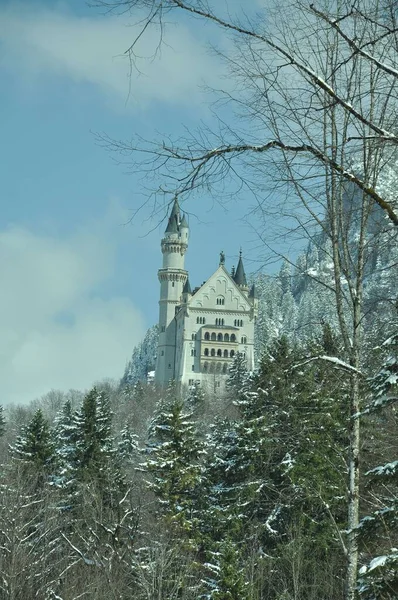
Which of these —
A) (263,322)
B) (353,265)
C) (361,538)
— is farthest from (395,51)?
(263,322)

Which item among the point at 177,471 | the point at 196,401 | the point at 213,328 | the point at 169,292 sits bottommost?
the point at 177,471

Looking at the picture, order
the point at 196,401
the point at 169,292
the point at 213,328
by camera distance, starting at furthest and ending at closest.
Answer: the point at 169,292, the point at 213,328, the point at 196,401

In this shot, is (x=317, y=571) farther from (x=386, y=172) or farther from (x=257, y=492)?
(x=386, y=172)

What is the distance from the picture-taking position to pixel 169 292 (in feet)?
470

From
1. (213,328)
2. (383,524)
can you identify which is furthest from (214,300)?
(383,524)

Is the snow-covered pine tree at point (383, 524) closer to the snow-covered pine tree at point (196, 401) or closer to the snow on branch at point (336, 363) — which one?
the snow on branch at point (336, 363)

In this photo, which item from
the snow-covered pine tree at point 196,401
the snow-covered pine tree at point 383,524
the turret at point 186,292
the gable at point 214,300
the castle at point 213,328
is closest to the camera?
the snow-covered pine tree at point 383,524

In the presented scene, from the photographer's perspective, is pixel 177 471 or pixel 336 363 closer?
pixel 336 363

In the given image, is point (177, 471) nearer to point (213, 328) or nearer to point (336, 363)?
point (336, 363)

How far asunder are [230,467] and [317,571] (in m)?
5.32

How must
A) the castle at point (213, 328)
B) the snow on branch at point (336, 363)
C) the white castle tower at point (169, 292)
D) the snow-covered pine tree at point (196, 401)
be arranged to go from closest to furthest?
the snow on branch at point (336, 363) < the snow-covered pine tree at point (196, 401) < the castle at point (213, 328) < the white castle tower at point (169, 292)

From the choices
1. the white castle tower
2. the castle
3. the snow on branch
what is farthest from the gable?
the snow on branch

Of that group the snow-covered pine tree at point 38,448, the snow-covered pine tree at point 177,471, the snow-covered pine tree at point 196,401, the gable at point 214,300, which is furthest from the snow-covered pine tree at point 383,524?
the gable at point 214,300

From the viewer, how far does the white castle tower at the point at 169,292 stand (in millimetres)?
141125
